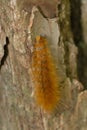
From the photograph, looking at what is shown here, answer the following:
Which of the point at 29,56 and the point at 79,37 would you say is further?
the point at 79,37

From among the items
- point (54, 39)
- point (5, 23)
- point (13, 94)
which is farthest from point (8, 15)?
point (13, 94)

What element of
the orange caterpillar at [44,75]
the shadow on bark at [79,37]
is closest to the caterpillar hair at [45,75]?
the orange caterpillar at [44,75]

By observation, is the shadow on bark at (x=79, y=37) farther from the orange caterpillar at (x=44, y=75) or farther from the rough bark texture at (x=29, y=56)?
the orange caterpillar at (x=44, y=75)

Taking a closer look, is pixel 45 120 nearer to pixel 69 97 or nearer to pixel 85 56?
pixel 69 97

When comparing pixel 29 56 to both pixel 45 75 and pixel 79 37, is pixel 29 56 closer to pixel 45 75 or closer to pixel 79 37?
pixel 45 75

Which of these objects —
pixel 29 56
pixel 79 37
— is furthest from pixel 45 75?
pixel 79 37
